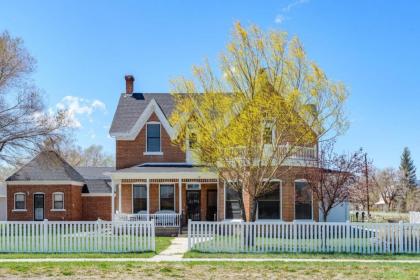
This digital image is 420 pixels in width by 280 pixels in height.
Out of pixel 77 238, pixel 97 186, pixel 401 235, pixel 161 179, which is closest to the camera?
pixel 401 235

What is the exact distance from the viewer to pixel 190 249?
17.5 metres

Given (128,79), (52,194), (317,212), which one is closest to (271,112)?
(317,212)

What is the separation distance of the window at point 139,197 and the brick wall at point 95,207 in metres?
9.96

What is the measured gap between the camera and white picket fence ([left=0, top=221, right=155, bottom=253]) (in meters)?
17.3

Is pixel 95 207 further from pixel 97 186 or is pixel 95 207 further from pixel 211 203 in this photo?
pixel 211 203

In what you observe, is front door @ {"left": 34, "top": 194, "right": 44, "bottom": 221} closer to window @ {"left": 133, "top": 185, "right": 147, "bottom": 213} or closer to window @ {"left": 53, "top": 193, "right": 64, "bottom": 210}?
window @ {"left": 53, "top": 193, "right": 64, "bottom": 210}

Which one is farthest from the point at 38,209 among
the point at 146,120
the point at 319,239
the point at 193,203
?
the point at 319,239

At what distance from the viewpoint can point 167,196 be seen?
92.8 ft

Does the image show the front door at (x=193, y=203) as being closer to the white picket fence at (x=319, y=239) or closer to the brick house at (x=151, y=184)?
the brick house at (x=151, y=184)

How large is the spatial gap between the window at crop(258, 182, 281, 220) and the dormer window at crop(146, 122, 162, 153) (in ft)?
23.1

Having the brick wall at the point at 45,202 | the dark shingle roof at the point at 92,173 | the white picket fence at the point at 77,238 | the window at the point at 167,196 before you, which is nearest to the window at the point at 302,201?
the window at the point at 167,196

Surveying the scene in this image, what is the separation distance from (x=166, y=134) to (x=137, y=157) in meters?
2.13

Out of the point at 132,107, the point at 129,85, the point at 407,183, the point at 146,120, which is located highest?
the point at 129,85

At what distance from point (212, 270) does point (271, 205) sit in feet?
40.4
